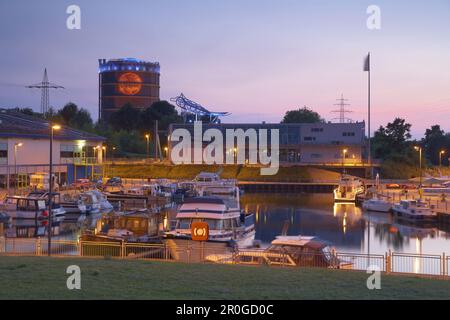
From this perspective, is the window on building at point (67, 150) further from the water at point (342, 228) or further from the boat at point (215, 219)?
the boat at point (215, 219)

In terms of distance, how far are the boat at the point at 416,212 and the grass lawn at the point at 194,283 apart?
38.5m

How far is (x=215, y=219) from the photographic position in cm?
3578

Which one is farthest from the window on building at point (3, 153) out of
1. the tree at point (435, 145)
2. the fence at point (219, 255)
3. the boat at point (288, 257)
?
the tree at point (435, 145)

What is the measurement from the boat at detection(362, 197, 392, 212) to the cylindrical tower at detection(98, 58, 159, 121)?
10295 cm

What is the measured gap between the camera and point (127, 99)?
530 ft

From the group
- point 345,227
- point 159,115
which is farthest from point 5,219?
point 159,115

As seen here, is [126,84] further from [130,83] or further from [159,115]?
[159,115]

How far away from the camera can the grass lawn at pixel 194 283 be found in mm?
14891

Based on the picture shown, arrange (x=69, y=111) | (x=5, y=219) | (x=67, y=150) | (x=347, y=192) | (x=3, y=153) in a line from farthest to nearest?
(x=69, y=111) < (x=67, y=150) < (x=347, y=192) < (x=3, y=153) < (x=5, y=219)

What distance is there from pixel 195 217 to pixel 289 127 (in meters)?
78.0

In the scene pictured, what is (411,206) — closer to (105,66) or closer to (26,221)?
(26,221)

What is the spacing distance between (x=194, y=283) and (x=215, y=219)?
1941cm

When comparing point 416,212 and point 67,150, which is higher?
point 67,150

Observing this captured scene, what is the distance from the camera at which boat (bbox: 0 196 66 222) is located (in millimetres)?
52719
